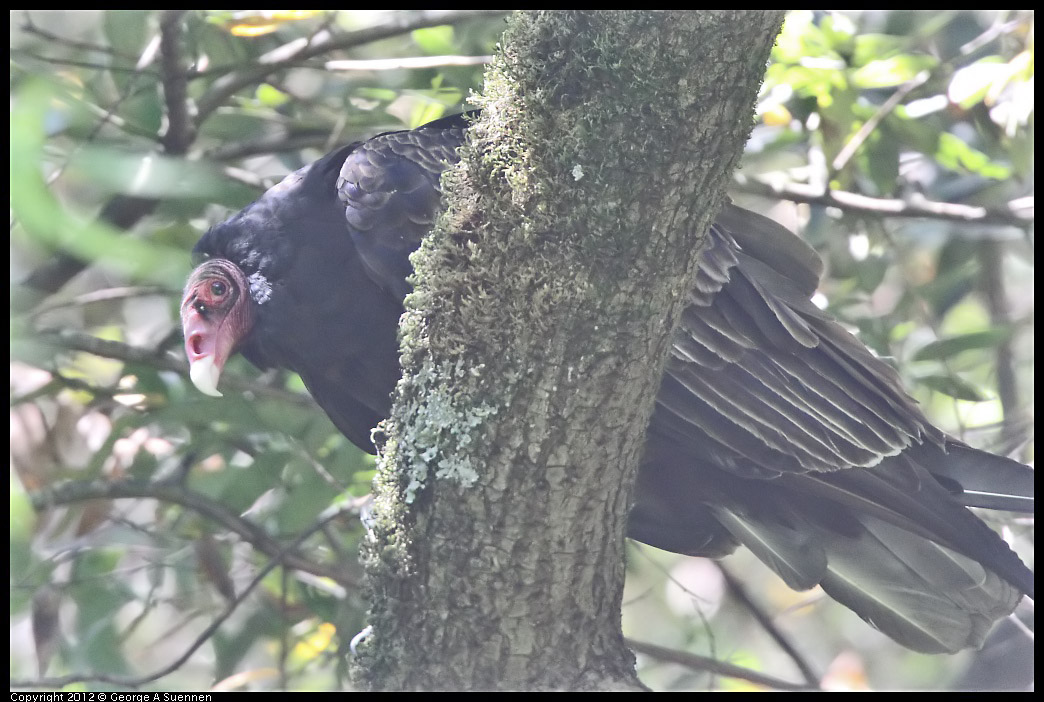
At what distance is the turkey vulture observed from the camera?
2.63 metres

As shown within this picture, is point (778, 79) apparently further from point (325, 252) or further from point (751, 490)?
point (325, 252)

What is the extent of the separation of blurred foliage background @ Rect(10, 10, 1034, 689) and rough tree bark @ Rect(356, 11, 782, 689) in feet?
3.79

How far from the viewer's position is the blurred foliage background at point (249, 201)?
10.7ft

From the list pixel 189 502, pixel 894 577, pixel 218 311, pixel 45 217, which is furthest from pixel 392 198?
pixel 894 577

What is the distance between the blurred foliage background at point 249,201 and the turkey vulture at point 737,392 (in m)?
0.35

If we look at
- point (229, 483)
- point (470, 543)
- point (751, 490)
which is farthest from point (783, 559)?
point (229, 483)

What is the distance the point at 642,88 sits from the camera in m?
1.68

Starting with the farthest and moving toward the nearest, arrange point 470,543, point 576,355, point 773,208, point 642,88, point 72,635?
point 773,208 < point 72,635 < point 470,543 < point 576,355 < point 642,88

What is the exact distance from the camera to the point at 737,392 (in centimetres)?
262

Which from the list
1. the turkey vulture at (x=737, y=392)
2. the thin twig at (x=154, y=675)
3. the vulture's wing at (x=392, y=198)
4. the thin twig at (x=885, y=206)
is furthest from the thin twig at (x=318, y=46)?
the thin twig at (x=154, y=675)

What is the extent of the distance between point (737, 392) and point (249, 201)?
1.77 meters

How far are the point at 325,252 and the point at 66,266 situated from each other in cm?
126

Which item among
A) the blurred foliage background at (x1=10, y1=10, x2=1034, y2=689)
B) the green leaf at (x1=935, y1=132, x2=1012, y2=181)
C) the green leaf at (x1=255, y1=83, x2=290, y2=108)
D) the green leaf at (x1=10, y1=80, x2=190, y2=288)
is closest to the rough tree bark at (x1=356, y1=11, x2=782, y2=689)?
the green leaf at (x1=10, y1=80, x2=190, y2=288)

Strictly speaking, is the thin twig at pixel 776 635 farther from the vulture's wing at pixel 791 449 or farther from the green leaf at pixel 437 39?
the green leaf at pixel 437 39
